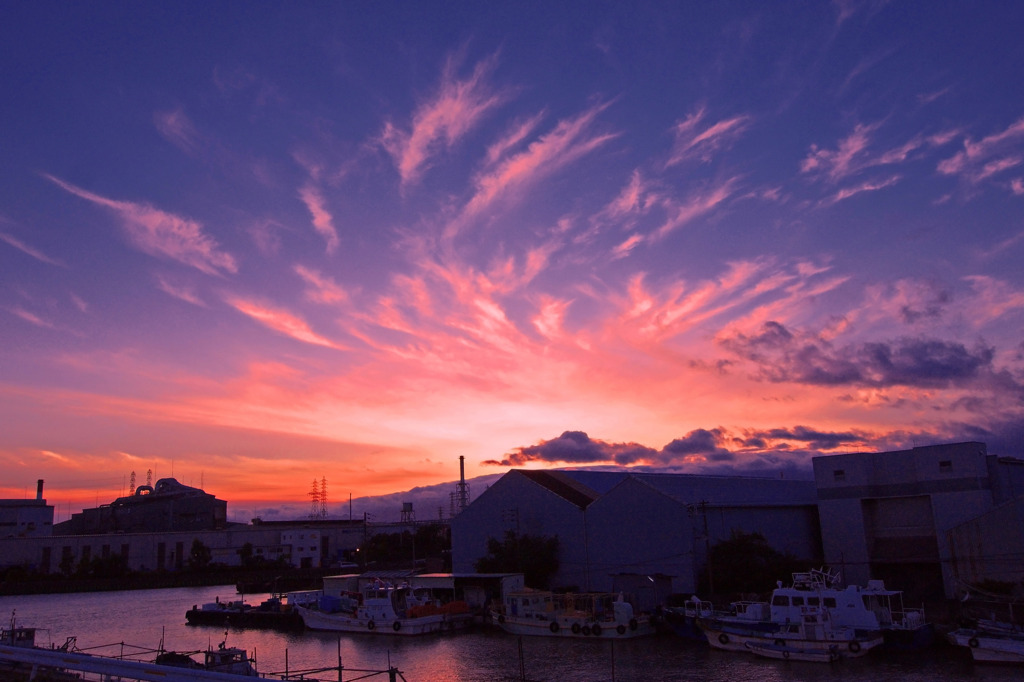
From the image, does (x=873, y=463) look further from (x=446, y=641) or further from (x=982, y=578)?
(x=446, y=641)

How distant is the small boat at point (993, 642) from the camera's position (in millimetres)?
28469

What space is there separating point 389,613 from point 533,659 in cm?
1344

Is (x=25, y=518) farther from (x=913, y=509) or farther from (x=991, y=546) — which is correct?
(x=991, y=546)

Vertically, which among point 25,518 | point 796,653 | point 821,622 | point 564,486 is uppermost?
point 25,518

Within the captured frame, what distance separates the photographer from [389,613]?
44.4 metres

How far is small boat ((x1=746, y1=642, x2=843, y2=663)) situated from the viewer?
101ft

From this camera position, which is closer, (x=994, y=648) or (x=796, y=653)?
(x=994, y=648)

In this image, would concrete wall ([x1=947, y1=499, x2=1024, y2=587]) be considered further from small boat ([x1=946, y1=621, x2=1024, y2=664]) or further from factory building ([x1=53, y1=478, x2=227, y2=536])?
factory building ([x1=53, y1=478, x2=227, y2=536])

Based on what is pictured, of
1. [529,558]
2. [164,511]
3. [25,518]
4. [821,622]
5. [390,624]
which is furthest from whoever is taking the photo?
[164,511]

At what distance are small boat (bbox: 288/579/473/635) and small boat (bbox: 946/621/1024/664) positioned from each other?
989 inches

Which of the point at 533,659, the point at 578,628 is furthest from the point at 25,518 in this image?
the point at 533,659

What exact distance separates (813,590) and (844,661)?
350cm

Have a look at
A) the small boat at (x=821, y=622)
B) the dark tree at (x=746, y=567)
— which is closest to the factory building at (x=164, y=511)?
the dark tree at (x=746, y=567)

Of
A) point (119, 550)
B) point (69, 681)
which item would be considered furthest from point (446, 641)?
point (119, 550)
